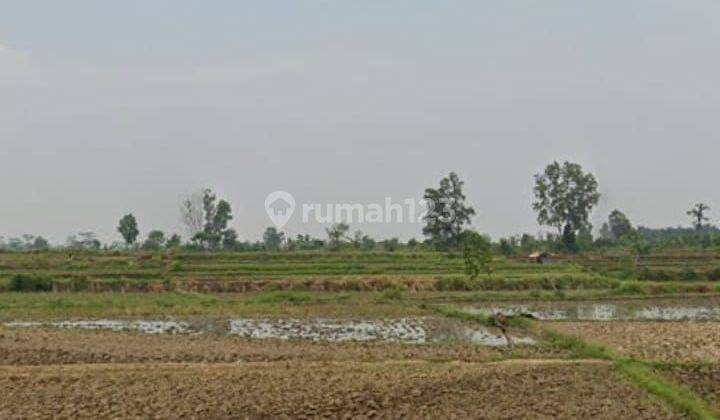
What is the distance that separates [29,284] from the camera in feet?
103

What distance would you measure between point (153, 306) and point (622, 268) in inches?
1032

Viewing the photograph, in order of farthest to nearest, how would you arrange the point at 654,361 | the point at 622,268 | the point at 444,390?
the point at 622,268 < the point at 654,361 < the point at 444,390

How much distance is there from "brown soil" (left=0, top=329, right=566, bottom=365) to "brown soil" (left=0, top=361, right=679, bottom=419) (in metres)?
0.78

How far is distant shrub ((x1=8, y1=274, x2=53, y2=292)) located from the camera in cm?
3106

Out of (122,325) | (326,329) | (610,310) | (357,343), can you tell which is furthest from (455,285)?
(357,343)

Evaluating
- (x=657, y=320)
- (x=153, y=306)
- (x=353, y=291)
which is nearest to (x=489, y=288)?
(x=353, y=291)

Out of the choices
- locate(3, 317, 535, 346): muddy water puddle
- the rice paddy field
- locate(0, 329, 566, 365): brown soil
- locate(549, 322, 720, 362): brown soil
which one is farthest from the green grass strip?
locate(3, 317, 535, 346): muddy water puddle

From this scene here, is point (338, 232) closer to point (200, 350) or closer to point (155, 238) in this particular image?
point (155, 238)

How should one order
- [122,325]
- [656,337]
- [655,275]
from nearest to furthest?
[656,337]
[122,325]
[655,275]

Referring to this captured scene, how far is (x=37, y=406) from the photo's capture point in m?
10.1

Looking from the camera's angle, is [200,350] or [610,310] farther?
[610,310]

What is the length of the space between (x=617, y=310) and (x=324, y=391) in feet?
58.0

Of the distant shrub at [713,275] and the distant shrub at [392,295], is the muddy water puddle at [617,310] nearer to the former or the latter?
the distant shrub at [392,295]

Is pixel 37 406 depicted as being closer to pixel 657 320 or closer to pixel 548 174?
pixel 657 320
